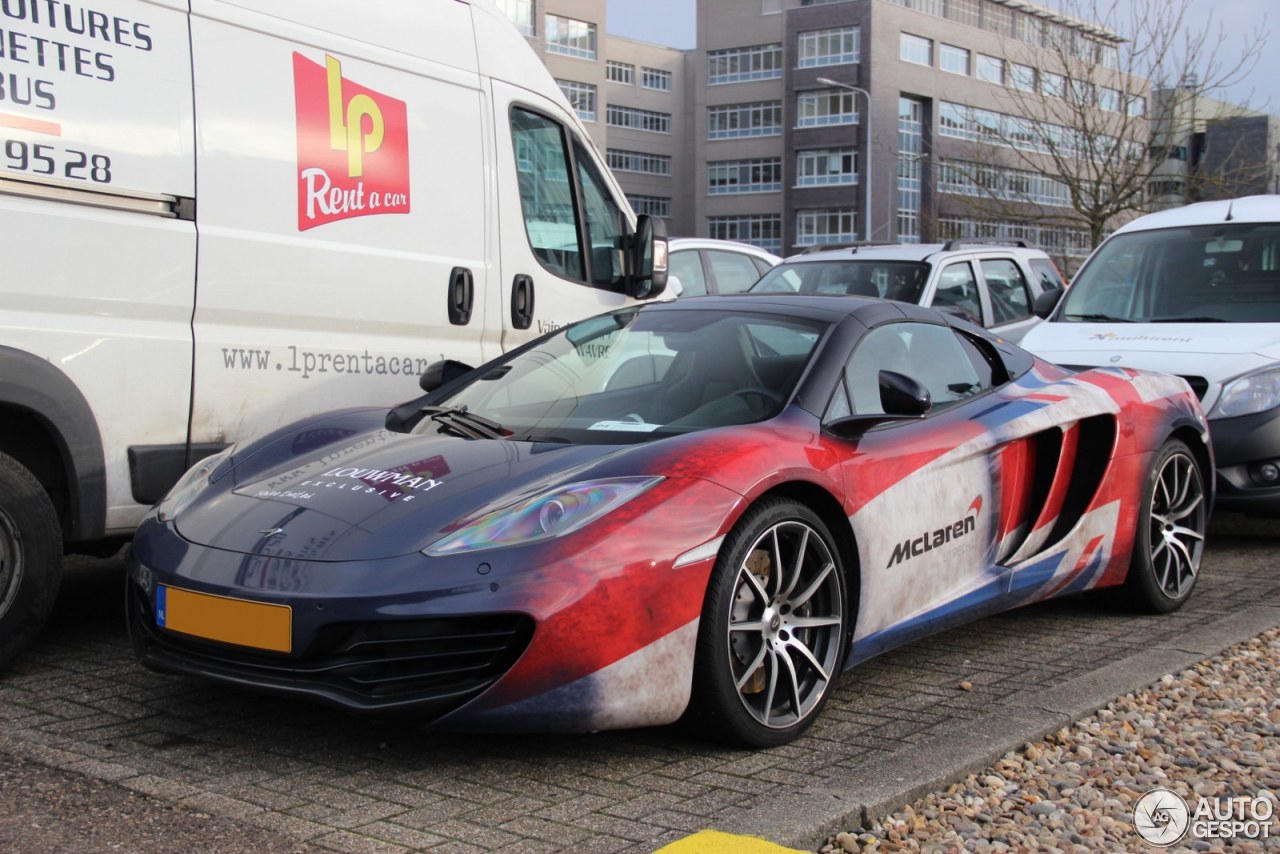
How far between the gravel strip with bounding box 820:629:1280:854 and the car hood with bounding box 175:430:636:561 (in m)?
1.28

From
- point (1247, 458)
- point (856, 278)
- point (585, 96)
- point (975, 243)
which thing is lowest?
point (1247, 458)

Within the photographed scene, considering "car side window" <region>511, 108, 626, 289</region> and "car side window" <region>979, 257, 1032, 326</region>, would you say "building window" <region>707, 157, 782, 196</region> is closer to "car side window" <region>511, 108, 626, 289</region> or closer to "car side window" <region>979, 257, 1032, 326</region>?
"car side window" <region>979, 257, 1032, 326</region>

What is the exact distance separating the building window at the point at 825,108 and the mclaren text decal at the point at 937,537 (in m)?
77.0

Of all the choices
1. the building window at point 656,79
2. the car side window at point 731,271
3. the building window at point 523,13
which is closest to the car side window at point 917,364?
the car side window at point 731,271

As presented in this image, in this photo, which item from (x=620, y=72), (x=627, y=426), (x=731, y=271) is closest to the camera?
(x=627, y=426)

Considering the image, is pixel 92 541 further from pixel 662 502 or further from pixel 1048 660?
pixel 1048 660

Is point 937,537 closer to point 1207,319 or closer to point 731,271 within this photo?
point 1207,319

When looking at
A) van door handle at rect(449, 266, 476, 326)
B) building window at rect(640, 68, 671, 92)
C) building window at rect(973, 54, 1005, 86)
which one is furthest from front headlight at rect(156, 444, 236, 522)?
building window at rect(640, 68, 671, 92)

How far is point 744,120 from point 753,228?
6.66 metres

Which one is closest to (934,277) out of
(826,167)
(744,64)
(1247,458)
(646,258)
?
(1247,458)

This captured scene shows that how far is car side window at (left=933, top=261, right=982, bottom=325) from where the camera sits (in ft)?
34.7

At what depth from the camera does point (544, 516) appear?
372 cm

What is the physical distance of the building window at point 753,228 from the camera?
85.6 metres

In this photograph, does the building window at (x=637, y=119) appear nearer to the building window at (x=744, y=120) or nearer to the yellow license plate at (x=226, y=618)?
the building window at (x=744, y=120)
